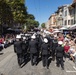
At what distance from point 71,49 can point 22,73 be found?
5.95 metres

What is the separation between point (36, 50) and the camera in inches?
511

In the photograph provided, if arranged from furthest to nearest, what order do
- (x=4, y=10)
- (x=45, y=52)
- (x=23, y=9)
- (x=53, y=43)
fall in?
(x=23, y=9) → (x=4, y=10) → (x=53, y=43) → (x=45, y=52)

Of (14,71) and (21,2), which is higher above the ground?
(21,2)

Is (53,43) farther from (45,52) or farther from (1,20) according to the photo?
(1,20)

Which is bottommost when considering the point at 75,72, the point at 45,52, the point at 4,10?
the point at 75,72

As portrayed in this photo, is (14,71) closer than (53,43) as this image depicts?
Yes

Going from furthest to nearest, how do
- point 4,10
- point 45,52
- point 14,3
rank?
point 14,3, point 4,10, point 45,52

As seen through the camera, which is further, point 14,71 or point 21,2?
point 21,2

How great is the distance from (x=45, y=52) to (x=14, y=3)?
4317 cm

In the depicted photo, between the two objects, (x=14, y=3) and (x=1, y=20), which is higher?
(x=14, y=3)

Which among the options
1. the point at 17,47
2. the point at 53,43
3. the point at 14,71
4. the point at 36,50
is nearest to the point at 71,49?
the point at 53,43

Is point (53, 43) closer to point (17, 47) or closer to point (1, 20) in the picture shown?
point (17, 47)

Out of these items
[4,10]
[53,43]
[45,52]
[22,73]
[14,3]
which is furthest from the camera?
[14,3]

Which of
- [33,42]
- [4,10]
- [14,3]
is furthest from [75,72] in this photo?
[14,3]
